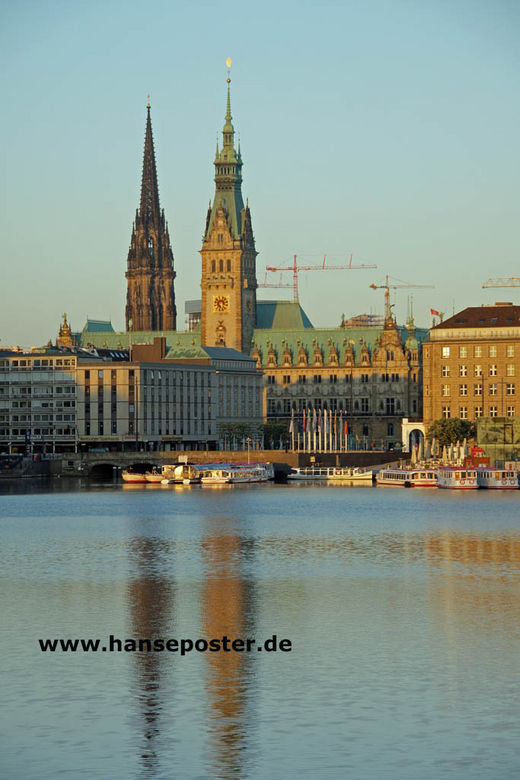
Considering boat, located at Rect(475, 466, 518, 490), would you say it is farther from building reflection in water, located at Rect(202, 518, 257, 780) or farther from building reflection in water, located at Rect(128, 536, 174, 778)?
building reflection in water, located at Rect(128, 536, 174, 778)

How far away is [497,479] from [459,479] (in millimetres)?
4650

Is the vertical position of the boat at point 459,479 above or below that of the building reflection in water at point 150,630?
above

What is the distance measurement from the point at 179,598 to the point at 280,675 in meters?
20.9

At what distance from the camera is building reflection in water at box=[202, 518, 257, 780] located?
1663 inches

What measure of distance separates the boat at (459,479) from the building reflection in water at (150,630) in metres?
94.9

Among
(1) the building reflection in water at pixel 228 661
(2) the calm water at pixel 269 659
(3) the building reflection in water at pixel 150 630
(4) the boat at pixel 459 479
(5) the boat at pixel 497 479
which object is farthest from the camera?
(4) the boat at pixel 459 479

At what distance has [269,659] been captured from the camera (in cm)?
5559

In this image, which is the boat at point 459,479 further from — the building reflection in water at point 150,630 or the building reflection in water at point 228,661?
the building reflection in water at point 150,630

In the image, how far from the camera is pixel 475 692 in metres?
49.5

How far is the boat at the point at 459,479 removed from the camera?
634ft

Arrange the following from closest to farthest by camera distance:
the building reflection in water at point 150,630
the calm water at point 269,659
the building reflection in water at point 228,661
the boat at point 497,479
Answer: the calm water at point 269,659 < the building reflection in water at point 228,661 < the building reflection in water at point 150,630 < the boat at point 497,479

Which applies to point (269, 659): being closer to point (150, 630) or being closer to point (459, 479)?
point (150, 630)

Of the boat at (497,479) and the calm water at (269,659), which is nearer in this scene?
the calm water at (269,659)

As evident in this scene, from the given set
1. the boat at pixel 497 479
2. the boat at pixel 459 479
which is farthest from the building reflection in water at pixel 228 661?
the boat at pixel 497 479
